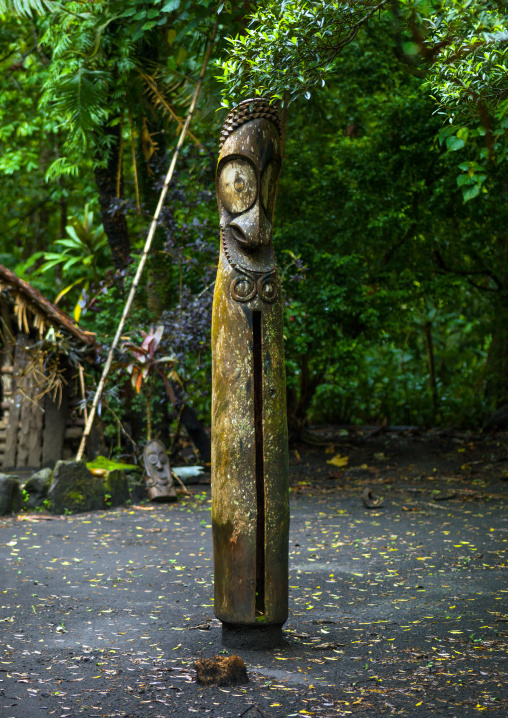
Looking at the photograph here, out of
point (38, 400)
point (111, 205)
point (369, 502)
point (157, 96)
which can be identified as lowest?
point (369, 502)

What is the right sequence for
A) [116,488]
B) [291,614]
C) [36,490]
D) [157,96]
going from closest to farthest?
[291,614] → [36,490] → [116,488] → [157,96]

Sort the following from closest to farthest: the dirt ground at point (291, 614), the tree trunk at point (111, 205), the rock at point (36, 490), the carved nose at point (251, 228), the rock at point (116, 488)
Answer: the dirt ground at point (291, 614), the carved nose at point (251, 228), the rock at point (36, 490), the rock at point (116, 488), the tree trunk at point (111, 205)

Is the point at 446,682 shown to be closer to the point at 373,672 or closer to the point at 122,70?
the point at 373,672

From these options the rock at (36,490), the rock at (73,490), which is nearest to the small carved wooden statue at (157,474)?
the rock at (73,490)

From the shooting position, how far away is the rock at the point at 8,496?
8.10 metres

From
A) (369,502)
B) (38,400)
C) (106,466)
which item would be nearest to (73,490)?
(106,466)

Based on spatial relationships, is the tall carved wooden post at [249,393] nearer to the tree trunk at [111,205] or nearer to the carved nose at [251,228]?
the carved nose at [251,228]

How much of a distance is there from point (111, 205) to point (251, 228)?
723 centimetres

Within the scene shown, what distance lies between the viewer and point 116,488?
8953 millimetres

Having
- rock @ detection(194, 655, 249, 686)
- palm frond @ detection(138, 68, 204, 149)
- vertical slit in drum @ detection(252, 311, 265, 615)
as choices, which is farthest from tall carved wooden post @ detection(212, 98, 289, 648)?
palm frond @ detection(138, 68, 204, 149)

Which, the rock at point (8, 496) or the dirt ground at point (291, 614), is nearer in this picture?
the dirt ground at point (291, 614)

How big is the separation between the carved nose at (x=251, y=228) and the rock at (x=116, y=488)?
18.0ft

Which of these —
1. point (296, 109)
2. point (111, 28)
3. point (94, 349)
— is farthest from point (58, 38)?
point (94, 349)

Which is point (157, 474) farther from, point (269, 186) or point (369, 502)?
point (269, 186)
